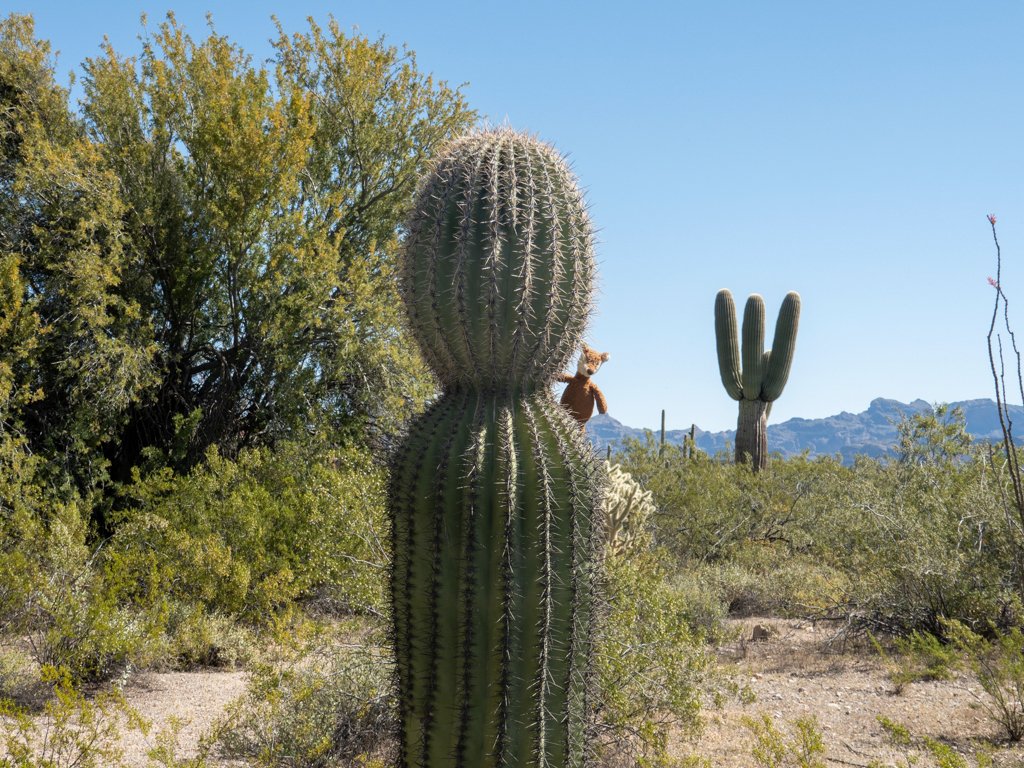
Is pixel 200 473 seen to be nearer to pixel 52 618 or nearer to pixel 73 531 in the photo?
pixel 73 531

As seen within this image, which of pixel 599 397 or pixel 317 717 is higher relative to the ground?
pixel 599 397

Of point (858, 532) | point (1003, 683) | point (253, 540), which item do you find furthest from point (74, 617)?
point (858, 532)

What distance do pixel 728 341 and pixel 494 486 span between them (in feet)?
48.5

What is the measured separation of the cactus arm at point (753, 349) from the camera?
16.1 metres

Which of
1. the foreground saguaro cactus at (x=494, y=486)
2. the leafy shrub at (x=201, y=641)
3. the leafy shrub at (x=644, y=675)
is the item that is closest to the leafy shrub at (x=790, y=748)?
the leafy shrub at (x=644, y=675)

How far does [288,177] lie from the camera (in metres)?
8.38

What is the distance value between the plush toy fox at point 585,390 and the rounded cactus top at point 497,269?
7.21 feet

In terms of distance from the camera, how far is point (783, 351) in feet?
52.9

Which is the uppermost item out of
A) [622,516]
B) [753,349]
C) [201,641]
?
[753,349]

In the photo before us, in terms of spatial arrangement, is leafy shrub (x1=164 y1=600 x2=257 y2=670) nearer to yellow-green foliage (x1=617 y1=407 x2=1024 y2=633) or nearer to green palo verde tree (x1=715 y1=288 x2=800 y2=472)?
yellow-green foliage (x1=617 y1=407 x2=1024 y2=633)

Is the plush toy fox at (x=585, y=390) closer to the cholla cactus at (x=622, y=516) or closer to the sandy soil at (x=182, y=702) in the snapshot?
the cholla cactus at (x=622, y=516)

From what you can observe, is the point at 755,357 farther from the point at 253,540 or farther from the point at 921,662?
the point at 253,540

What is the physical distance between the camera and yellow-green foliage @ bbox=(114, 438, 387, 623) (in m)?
5.06

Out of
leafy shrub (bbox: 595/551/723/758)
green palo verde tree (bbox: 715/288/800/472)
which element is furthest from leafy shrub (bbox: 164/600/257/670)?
green palo verde tree (bbox: 715/288/800/472)
